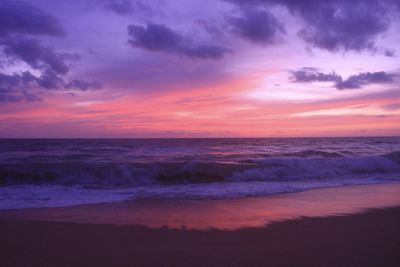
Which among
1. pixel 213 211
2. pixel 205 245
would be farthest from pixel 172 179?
pixel 205 245

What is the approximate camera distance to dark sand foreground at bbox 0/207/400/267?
16.9 feet

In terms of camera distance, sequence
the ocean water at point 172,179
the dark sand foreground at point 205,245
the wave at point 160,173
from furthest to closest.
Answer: the wave at point 160,173 → the ocean water at point 172,179 → the dark sand foreground at point 205,245

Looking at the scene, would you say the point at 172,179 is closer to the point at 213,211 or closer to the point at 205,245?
the point at 213,211

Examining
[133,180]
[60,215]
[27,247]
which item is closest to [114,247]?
[27,247]

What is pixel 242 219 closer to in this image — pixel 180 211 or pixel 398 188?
pixel 180 211

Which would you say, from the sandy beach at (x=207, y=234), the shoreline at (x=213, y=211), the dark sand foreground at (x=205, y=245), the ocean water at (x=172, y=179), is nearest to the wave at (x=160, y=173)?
the ocean water at (x=172, y=179)

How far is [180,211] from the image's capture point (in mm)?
8828

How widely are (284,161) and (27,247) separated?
675 inches

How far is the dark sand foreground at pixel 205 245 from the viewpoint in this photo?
16.9 feet

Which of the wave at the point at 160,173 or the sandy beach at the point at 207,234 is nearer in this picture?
the sandy beach at the point at 207,234

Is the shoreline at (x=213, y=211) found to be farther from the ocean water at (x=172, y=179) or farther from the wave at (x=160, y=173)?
the wave at (x=160, y=173)

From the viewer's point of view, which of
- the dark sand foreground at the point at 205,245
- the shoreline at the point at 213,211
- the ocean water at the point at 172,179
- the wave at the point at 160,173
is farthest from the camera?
the wave at the point at 160,173

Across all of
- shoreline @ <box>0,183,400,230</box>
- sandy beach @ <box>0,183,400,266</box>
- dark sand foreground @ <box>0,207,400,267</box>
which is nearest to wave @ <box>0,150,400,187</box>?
shoreline @ <box>0,183,400,230</box>

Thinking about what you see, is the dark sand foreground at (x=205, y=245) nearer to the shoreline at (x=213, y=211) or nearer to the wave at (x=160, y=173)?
the shoreline at (x=213, y=211)
